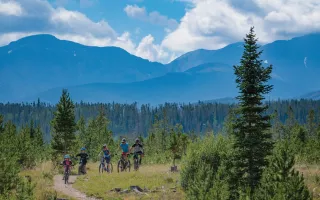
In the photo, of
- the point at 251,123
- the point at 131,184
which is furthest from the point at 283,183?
the point at 131,184

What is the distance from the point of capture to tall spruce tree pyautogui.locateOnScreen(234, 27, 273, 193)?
18547 mm

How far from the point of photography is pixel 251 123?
19172mm

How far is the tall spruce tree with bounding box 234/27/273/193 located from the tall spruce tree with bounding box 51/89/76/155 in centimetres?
2301

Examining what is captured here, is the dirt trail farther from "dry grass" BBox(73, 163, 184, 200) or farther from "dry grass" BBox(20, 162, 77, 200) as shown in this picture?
"dry grass" BBox(20, 162, 77, 200)

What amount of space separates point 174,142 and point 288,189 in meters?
20.0

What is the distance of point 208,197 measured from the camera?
13.5m

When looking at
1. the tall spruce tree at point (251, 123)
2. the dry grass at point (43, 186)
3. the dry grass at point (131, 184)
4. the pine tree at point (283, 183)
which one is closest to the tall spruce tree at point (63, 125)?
the dry grass at point (43, 186)

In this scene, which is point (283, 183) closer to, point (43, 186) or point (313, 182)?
point (313, 182)

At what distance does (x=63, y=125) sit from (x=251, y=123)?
78.5 ft

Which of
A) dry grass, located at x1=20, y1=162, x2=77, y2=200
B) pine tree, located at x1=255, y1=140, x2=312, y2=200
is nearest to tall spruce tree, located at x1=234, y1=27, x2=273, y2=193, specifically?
pine tree, located at x1=255, y1=140, x2=312, y2=200

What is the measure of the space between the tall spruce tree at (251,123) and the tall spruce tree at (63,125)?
2301 cm

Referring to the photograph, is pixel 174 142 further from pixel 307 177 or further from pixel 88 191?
pixel 307 177

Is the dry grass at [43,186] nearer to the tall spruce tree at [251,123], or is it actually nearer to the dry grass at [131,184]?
the dry grass at [131,184]

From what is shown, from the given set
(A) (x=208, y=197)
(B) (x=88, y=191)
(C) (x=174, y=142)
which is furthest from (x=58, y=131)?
(A) (x=208, y=197)
